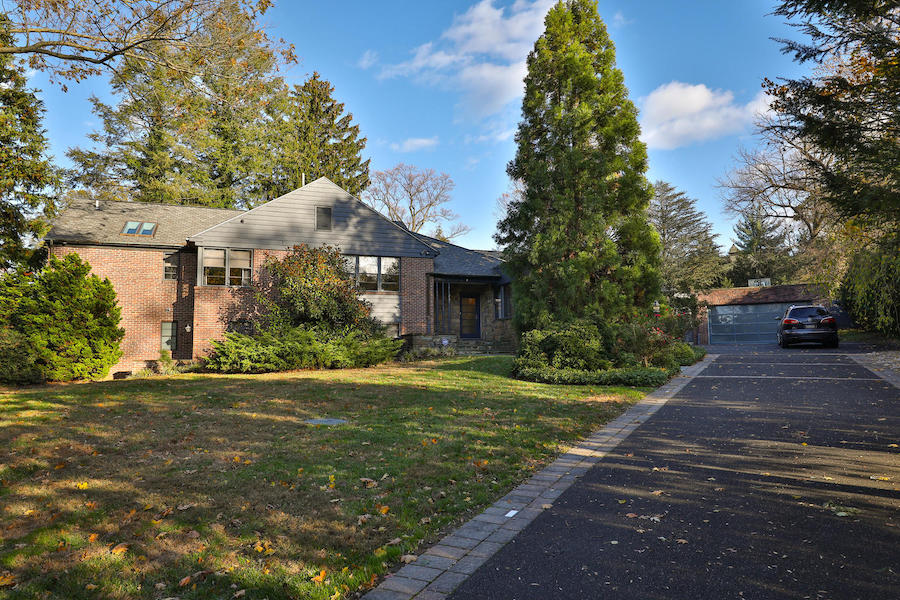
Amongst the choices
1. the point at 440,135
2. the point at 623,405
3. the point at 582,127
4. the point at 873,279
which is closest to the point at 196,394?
the point at 623,405

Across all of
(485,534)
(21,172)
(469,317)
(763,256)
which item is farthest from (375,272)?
(763,256)

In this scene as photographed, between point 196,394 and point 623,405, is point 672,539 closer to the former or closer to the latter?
point 623,405

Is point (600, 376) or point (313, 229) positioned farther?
point (313, 229)

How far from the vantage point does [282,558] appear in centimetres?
294

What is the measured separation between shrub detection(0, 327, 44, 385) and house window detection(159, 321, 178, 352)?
8.25 meters

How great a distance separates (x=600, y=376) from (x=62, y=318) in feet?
43.4

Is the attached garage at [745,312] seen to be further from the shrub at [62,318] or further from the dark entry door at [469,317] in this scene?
the shrub at [62,318]

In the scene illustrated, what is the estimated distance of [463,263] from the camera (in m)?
23.8

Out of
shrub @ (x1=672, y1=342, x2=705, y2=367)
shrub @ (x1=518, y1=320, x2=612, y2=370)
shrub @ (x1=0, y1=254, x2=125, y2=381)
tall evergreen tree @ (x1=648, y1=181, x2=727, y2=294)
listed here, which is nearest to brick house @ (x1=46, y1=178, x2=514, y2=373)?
shrub @ (x1=0, y1=254, x2=125, y2=381)

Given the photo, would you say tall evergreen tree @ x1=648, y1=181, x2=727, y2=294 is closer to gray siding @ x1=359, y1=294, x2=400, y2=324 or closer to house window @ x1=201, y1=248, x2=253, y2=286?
gray siding @ x1=359, y1=294, x2=400, y2=324

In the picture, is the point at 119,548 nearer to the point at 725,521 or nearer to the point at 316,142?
the point at 725,521

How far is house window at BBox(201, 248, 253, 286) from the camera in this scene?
18.7m

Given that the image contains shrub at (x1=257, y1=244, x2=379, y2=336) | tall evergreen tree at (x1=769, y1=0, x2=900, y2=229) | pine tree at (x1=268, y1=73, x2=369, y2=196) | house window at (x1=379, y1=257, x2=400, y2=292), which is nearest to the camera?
tall evergreen tree at (x1=769, y1=0, x2=900, y2=229)

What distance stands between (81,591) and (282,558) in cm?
100
